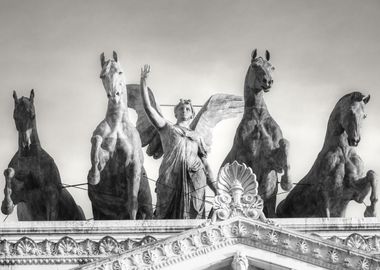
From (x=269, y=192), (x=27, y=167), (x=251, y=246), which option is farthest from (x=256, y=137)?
(x=251, y=246)

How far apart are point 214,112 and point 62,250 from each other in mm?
7588

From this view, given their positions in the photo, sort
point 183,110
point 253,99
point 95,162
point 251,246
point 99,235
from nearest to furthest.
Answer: point 251,246 < point 99,235 < point 95,162 < point 253,99 < point 183,110

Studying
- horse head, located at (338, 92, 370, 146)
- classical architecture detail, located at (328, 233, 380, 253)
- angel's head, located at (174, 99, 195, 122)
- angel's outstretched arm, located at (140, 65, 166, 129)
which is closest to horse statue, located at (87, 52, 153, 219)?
angel's outstretched arm, located at (140, 65, 166, 129)

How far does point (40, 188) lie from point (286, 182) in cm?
560

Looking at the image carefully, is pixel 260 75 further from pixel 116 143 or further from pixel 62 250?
pixel 62 250

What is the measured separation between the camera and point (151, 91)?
44.6 m

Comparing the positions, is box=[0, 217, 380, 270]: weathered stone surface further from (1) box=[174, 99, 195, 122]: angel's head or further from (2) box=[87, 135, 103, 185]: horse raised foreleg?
(1) box=[174, 99, 195, 122]: angel's head

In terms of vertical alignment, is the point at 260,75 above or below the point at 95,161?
above

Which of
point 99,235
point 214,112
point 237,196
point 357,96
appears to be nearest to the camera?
point 237,196

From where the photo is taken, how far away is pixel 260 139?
42594 mm

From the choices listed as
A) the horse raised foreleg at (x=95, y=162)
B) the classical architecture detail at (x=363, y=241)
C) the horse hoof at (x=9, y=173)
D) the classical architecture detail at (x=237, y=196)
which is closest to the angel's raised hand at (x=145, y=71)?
the horse raised foreleg at (x=95, y=162)

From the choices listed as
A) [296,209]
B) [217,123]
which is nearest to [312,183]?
[296,209]

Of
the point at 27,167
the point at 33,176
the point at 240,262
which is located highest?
the point at 27,167

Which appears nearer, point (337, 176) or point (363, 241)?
point (363, 241)
